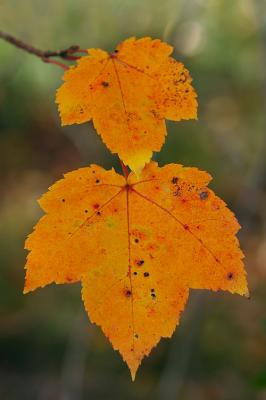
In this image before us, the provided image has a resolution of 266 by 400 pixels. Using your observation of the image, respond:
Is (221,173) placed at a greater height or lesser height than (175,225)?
greater

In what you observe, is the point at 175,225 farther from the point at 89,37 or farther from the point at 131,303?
the point at 89,37

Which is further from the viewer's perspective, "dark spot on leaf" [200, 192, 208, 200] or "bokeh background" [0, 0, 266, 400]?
"bokeh background" [0, 0, 266, 400]

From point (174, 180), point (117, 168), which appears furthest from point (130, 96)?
point (117, 168)

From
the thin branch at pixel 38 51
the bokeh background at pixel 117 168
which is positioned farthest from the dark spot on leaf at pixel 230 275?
the bokeh background at pixel 117 168

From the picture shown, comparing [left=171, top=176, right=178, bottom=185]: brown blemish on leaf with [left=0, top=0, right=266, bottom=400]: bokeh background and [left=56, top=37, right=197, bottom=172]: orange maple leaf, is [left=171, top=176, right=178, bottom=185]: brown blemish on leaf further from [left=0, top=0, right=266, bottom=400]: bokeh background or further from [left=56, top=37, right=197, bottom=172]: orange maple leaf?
[left=0, top=0, right=266, bottom=400]: bokeh background

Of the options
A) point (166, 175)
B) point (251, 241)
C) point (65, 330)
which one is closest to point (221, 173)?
point (251, 241)

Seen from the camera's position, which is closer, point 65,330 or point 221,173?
point 65,330

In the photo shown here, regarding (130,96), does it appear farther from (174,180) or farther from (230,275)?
→ (230,275)

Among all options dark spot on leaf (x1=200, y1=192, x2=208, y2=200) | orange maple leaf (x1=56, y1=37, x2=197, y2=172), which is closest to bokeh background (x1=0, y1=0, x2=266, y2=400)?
orange maple leaf (x1=56, y1=37, x2=197, y2=172)
